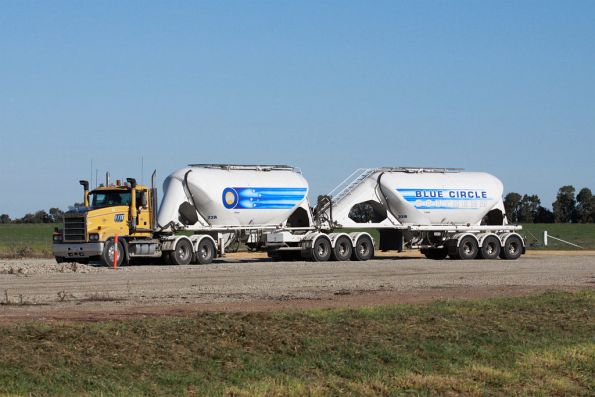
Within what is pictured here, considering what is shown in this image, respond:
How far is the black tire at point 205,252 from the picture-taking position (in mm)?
41281

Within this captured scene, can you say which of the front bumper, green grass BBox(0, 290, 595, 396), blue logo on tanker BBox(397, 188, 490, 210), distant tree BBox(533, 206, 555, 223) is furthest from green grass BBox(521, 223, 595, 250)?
green grass BBox(0, 290, 595, 396)

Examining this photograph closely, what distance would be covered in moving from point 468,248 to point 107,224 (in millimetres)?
16560

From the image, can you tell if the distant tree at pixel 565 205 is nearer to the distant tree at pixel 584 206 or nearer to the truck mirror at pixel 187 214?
the distant tree at pixel 584 206

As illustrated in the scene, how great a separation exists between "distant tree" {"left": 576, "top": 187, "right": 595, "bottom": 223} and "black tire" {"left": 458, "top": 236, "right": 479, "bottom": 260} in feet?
356

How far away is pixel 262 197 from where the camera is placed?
143ft

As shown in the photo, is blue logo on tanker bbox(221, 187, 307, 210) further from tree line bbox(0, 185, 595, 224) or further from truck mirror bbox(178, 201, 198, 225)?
tree line bbox(0, 185, 595, 224)

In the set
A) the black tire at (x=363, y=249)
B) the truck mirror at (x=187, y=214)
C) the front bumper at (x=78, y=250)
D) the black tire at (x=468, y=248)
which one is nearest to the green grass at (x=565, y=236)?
the black tire at (x=468, y=248)

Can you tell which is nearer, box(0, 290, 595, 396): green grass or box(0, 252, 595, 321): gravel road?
box(0, 290, 595, 396): green grass

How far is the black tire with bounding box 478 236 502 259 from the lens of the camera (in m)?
47.1

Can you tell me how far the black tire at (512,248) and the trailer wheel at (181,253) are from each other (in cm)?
1475

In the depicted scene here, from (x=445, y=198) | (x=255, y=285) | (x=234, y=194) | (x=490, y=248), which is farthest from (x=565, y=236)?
(x=255, y=285)

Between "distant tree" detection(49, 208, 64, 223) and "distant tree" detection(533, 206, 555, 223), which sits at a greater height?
"distant tree" detection(533, 206, 555, 223)

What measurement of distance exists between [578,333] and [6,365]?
9.32 m

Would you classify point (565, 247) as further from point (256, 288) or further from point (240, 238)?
point (256, 288)
